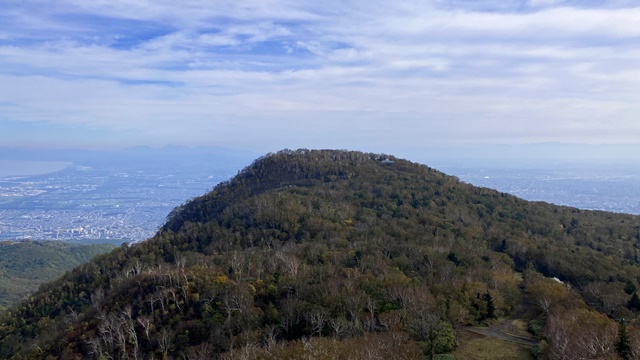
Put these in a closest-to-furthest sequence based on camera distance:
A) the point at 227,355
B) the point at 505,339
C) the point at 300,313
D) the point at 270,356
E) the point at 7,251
Result: 1. the point at 270,356
2. the point at 227,355
3. the point at 505,339
4. the point at 300,313
5. the point at 7,251

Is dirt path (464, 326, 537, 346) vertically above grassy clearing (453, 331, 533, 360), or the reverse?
grassy clearing (453, 331, 533, 360)

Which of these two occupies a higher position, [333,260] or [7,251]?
[333,260]

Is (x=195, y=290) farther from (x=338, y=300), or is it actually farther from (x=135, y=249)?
(x=135, y=249)

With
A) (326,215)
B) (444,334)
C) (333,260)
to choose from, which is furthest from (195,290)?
(326,215)

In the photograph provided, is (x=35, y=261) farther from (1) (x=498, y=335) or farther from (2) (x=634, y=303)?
(2) (x=634, y=303)

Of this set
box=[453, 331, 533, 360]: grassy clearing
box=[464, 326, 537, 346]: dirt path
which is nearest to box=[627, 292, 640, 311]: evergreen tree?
box=[464, 326, 537, 346]: dirt path

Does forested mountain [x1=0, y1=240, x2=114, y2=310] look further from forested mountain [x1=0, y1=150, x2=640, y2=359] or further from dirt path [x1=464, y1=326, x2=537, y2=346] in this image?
dirt path [x1=464, y1=326, x2=537, y2=346]

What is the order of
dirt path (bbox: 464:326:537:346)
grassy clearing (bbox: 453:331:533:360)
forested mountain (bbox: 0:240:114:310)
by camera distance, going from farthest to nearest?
forested mountain (bbox: 0:240:114:310), dirt path (bbox: 464:326:537:346), grassy clearing (bbox: 453:331:533:360)
